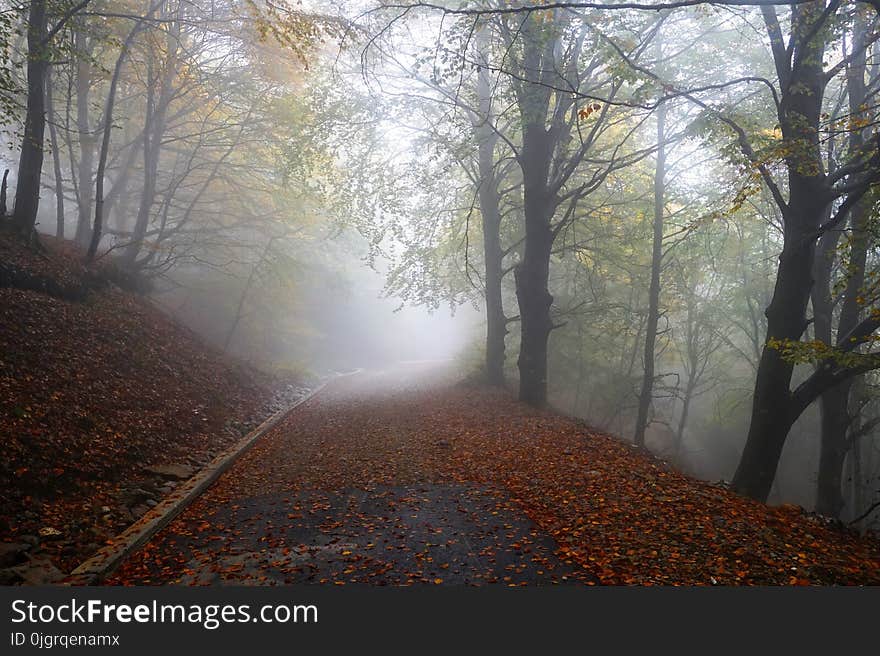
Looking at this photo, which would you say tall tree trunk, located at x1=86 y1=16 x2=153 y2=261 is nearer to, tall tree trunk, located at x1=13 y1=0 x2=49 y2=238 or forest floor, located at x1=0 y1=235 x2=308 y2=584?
forest floor, located at x1=0 y1=235 x2=308 y2=584

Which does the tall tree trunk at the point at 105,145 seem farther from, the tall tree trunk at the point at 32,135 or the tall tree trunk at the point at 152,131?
the tall tree trunk at the point at 152,131

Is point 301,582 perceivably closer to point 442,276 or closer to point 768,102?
point 768,102

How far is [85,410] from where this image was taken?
6.62 m

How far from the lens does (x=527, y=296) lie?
39.1ft

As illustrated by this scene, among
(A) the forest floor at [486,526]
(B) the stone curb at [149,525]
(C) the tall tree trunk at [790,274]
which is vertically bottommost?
(B) the stone curb at [149,525]

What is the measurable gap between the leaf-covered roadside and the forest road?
719 millimetres

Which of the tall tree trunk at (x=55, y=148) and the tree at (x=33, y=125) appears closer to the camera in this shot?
the tree at (x=33, y=125)

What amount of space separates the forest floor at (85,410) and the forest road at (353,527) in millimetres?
655

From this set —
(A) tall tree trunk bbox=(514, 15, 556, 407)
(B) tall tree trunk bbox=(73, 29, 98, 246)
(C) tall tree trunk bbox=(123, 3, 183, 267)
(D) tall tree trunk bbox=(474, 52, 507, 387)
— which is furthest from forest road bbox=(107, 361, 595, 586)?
(B) tall tree trunk bbox=(73, 29, 98, 246)

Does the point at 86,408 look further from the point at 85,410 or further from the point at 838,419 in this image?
the point at 838,419

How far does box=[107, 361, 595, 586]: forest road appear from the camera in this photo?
4090 mm

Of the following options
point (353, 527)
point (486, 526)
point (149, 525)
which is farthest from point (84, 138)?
point (486, 526)

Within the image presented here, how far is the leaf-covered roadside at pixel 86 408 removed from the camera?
15.7ft

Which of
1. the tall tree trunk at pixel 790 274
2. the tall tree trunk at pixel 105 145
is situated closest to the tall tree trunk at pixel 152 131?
the tall tree trunk at pixel 105 145
